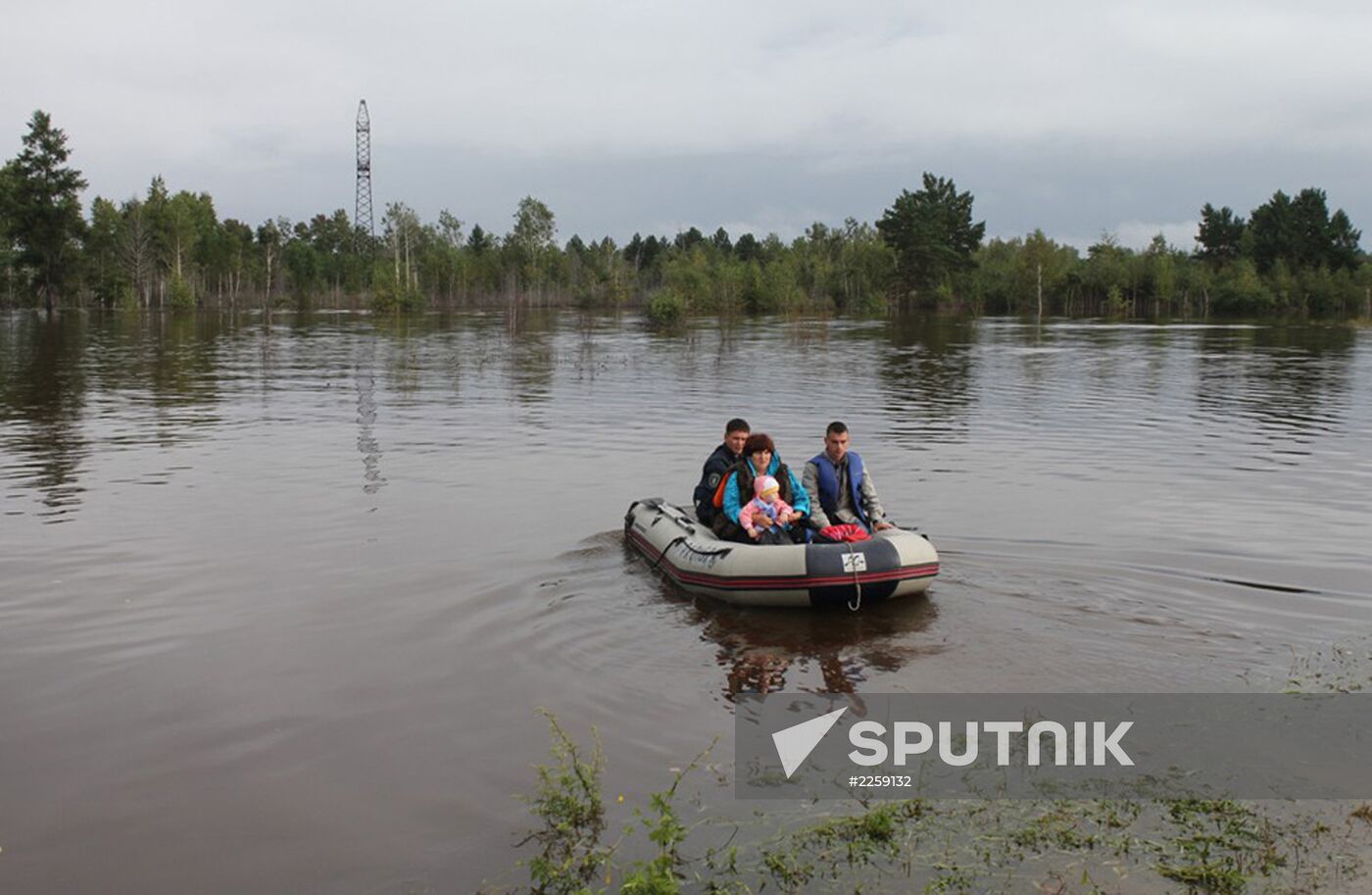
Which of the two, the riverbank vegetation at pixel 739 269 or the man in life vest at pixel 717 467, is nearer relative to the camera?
the man in life vest at pixel 717 467

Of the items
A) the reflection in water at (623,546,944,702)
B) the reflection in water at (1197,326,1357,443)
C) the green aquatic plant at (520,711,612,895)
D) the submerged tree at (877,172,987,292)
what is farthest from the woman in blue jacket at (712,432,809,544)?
the submerged tree at (877,172,987,292)

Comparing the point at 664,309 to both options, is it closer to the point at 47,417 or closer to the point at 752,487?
the point at 47,417

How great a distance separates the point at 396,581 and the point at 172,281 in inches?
3513

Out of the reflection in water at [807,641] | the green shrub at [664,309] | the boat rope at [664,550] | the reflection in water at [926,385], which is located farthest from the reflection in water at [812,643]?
the green shrub at [664,309]

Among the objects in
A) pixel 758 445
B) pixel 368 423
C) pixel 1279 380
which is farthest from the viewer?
pixel 1279 380

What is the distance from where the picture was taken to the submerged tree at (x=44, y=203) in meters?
79.6

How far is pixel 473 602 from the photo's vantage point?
420 inches

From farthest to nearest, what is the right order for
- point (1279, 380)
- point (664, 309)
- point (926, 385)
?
1. point (664, 309)
2. point (1279, 380)
3. point (926, 385)

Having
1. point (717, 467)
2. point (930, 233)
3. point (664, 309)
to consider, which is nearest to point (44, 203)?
point (664, 309)

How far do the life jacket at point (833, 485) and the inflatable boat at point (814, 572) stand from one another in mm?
884

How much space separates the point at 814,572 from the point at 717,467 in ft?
7.07

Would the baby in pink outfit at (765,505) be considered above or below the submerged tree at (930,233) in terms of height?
below

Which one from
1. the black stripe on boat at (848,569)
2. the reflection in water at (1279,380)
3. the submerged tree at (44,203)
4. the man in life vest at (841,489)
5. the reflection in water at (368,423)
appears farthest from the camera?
the submerged tree at (44,203)

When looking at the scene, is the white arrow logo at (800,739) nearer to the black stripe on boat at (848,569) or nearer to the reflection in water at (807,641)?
the reflection in water at (807,641)
